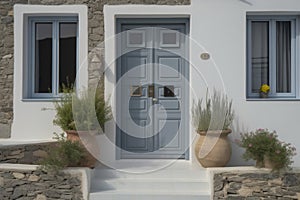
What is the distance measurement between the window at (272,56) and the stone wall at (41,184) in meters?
3.67

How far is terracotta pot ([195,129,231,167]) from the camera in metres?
6.59

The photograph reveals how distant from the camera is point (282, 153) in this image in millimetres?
5957

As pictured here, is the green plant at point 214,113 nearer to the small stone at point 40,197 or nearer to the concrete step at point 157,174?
the concrete step at point 157,174

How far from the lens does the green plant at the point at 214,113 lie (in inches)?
268

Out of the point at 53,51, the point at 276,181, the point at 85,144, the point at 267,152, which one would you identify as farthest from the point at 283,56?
the point at 53,51

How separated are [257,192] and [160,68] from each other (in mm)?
2933

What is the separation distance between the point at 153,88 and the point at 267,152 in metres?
2.56

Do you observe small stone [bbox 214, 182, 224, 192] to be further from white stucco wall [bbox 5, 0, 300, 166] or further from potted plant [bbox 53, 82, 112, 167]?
potted plant [bbox 53, 82, 112, 167]

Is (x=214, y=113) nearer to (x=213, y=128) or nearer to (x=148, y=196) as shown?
(x=213, y=128)

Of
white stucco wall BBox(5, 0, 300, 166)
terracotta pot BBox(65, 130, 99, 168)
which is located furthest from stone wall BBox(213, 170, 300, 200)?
terracotta pot BBox(65, 130, 99, 168)

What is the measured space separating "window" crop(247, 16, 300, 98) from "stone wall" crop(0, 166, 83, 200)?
3.67 metres

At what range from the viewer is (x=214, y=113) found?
693cm

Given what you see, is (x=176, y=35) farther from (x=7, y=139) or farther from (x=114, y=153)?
(x=7, y=139)

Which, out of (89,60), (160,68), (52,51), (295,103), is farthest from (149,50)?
(295,103)
